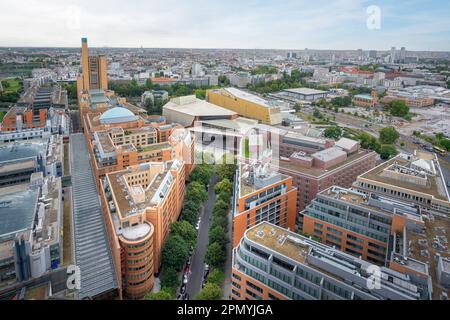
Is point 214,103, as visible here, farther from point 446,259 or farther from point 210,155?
point 446,259

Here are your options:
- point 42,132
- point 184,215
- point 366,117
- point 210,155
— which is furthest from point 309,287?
point 366,117

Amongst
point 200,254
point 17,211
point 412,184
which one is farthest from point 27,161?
point 412,184

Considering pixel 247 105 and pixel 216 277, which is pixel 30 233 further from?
pixel 247 105

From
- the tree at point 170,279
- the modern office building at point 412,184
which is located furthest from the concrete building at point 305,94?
the tree at point 170,279

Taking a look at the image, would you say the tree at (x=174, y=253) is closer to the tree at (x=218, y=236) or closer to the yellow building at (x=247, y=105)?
the tree at (x=218, y=236)

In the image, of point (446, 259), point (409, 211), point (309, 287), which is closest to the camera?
point (309, 287)
